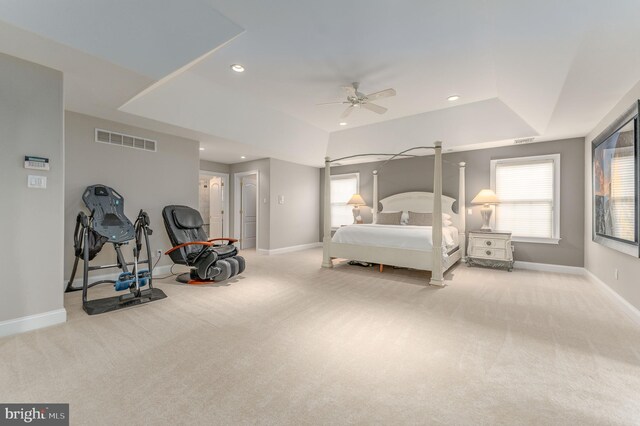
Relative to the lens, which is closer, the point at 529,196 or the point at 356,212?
the point at 529,196

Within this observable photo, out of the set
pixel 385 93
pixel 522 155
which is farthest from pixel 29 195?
pixel 522 155

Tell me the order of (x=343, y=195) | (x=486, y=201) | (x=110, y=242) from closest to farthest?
(x=110, y=242) → (x=486, y=201) → (x=343, y=195)

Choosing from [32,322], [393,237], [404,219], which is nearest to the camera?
[32,322]

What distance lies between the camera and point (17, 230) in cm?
245

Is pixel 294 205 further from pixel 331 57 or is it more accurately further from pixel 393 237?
pixel 331 57

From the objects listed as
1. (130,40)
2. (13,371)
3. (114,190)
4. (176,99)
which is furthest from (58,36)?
(13,371)

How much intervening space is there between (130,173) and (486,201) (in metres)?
6.30

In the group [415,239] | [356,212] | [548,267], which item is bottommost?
[548,267]

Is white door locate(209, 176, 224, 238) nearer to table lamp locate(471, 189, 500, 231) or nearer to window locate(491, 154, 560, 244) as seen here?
table lamp locate(471, 189, 500, 231)

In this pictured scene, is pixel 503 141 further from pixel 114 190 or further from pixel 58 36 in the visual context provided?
pixel 114 190

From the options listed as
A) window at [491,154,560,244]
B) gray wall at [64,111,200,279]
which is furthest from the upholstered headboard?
gray wall at [64,111,200,279]

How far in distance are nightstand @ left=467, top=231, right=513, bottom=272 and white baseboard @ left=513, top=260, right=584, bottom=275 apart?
405mm

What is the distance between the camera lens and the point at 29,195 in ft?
8.26

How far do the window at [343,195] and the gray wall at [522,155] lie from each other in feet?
2.90
